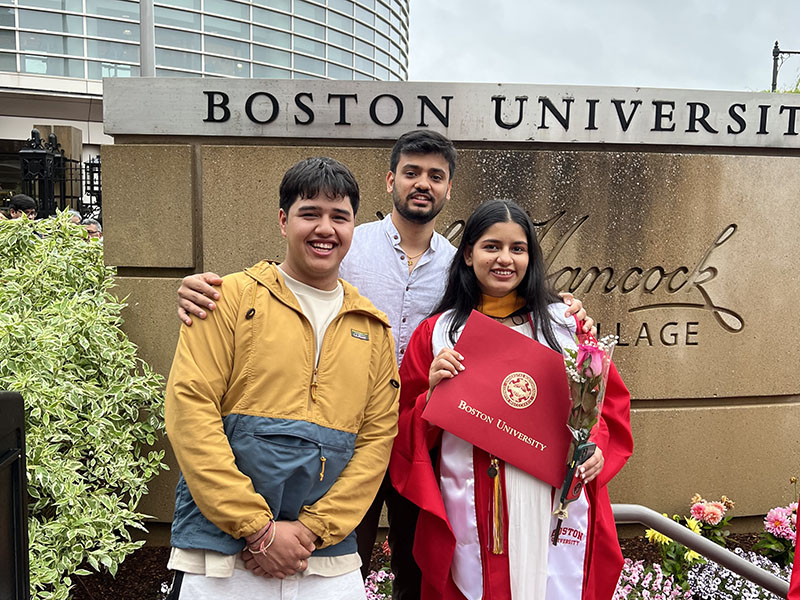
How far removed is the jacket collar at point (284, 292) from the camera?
2068 mm

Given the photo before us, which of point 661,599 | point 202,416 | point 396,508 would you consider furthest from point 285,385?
point 661,599

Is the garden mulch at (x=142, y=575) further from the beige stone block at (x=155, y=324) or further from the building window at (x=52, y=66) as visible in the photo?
the building window at (x=52, y=66)

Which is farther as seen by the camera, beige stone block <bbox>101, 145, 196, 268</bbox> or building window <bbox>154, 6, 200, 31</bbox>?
building window <bbox>154, 6, 200, 31</bbox>

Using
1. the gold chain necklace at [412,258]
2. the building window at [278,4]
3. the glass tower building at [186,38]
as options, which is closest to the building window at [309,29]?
the glass tower building at [186,38]

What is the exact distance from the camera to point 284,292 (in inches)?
82.3

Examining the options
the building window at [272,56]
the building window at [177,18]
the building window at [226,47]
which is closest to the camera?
the building window at [177,18]

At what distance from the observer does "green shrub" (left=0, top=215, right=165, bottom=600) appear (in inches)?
117

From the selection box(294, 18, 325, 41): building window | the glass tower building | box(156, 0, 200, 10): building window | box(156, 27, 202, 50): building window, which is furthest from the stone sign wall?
box(294, 18, 325, 41): building window

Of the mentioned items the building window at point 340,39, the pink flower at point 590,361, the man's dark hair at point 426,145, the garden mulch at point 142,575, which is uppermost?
the building window at point 340,39

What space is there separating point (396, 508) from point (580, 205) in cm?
238

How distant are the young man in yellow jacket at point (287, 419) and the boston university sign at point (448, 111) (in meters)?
1.95

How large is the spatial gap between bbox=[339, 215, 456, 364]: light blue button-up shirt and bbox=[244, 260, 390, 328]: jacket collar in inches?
17.3

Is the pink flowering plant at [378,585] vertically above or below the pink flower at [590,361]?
below

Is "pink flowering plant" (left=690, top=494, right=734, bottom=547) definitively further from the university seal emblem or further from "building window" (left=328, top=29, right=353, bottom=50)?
"building window" (left=328, top=29, right=353, bottom=50)
